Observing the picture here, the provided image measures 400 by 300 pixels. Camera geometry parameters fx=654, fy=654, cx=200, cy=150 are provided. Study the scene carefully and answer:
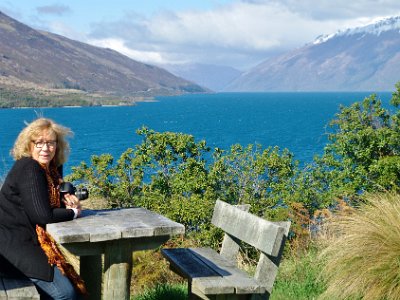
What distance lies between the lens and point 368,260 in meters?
4.75

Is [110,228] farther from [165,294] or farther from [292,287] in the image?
[292,287]

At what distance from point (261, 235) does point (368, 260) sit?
95 cm

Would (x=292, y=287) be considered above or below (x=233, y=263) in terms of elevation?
below

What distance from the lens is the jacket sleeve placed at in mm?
4012

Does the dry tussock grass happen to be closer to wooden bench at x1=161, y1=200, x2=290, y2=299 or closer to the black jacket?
wooden bench at x1=161, y1=200, x2=290, y2=299

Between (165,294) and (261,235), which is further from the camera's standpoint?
(165,294)

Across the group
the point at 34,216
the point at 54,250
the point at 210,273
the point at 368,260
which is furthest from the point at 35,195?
the point at 368,260

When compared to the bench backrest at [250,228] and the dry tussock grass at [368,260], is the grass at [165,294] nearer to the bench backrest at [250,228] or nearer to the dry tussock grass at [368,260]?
the bench backrest at [250,228]

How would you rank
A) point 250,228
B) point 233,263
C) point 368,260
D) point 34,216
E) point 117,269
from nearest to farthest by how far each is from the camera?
point 34,216
point 117,269
point 250,228
point 368,260
point 233,263

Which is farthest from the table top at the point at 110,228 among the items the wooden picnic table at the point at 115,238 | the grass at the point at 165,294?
the grass at the point at 165,294

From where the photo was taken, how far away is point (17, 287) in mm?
3967

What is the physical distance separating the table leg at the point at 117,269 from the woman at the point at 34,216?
23 centimetres

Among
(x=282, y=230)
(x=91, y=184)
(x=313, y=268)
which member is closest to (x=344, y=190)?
(x=91, y=184)

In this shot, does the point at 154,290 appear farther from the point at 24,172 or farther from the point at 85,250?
the point at 24,172
